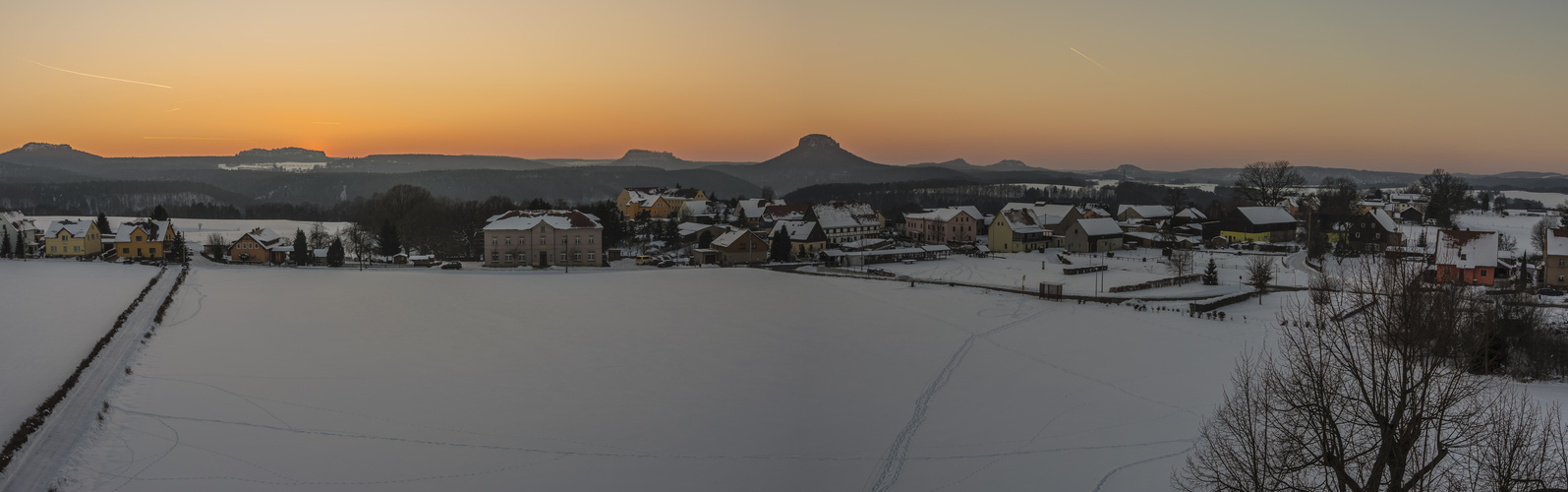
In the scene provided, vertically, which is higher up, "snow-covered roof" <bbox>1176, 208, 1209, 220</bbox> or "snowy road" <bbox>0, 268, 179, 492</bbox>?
"snow-covered roof" <bbox>1176, 208, 1209, 220</bbox>

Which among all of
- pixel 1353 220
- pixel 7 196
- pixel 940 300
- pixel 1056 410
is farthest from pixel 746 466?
pixel 7 196

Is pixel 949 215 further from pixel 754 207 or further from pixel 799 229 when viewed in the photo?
pixel 754 207

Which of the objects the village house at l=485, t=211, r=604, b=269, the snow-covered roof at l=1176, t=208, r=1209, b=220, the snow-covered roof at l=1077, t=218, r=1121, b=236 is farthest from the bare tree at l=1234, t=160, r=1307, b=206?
the village house at l=485, t=211, r=604, b=269

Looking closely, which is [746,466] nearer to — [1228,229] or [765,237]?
[765,237]

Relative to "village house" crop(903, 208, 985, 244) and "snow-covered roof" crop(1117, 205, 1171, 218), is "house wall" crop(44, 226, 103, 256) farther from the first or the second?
"snow-covered roof" crop(1117, 205, 1171, 218)

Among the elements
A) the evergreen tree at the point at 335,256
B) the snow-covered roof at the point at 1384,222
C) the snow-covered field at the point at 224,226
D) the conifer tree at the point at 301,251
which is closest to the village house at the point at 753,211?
the snow-covered field at the point at 224,226

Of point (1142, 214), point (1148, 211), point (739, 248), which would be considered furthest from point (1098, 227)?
point (1148, 211)
